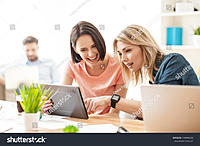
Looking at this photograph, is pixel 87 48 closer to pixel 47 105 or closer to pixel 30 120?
pixel 47 105

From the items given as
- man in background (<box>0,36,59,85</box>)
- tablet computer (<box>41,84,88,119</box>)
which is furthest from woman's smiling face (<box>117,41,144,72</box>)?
man in background (<box>0,36,59,85</box>)

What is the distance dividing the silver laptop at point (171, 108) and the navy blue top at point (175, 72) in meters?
0.35

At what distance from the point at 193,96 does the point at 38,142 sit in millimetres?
642

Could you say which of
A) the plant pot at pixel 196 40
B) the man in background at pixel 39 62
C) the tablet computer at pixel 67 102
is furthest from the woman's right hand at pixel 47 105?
the man in background at pixel 39 62

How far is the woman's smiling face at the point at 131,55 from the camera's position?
5.65 ft

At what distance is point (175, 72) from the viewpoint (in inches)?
63.8

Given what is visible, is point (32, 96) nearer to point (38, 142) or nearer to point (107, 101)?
point (38, 142)

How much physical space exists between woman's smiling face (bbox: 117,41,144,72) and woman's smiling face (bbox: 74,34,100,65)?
0.29 m

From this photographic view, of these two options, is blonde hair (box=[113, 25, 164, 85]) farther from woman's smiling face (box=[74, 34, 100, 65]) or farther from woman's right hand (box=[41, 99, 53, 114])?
woman's right hand (box=[41, 99, 53, 114])

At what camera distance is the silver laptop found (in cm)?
122

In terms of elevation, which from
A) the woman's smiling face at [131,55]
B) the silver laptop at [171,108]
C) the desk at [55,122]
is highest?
the woman's smiling face at [131,55]

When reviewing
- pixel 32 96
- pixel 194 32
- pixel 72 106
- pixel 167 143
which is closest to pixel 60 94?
pixel 72 106

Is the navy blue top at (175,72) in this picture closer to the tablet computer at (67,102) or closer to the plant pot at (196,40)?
the tablet computer at (67,102)

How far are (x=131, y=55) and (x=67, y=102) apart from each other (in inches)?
17.7
